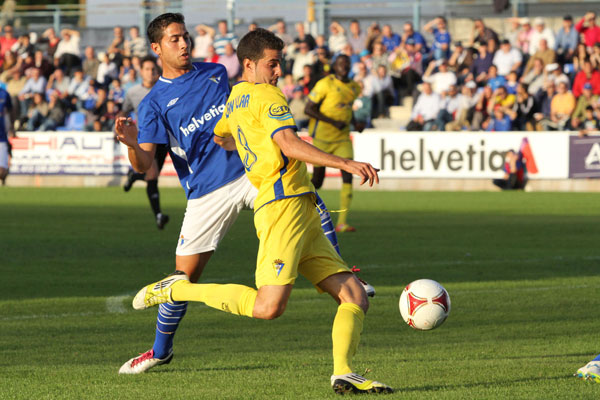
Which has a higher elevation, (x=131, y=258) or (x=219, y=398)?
(x=219, y=398)

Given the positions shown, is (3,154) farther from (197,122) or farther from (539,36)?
(539,36)

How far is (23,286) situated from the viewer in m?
10.7

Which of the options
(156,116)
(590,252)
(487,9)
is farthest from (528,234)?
(487,9)

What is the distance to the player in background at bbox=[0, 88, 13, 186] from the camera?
16453 mm

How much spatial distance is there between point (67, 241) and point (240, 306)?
30.6ft

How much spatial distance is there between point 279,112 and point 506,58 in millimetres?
22399

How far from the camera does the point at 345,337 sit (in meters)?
5.63

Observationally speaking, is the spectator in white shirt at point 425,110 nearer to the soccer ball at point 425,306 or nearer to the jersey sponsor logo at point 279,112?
the soccer ball at point 425,306

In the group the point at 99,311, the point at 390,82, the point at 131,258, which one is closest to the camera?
the point at 99,311

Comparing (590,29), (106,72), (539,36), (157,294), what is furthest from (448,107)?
(157,294)

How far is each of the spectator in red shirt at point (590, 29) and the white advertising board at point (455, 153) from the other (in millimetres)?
3747

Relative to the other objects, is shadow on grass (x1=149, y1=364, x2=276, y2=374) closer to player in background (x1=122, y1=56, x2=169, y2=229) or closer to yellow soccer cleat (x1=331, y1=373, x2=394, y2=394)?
yellow soccer cleat (x1=331, y1=373, x2=394, y2=394)

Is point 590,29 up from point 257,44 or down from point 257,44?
down

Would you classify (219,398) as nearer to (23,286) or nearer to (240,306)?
(240,306)
